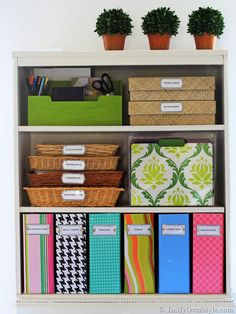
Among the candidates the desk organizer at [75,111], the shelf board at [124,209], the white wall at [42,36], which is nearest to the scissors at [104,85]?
the desk organizer at [75,111]

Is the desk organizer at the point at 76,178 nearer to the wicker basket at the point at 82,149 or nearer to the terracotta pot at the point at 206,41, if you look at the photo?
the wicker basket at the point at 82,149

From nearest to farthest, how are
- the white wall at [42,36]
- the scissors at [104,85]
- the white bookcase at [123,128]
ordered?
the white bookcase at [123,128], the scissors at [104,85], the white wall at [42,36]

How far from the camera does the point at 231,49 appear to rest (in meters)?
2.09

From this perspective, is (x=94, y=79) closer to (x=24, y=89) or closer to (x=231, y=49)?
(x=24, y=89)

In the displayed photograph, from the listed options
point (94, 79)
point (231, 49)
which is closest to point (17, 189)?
point (94, 79)

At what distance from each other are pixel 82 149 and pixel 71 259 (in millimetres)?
411

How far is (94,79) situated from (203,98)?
0.43m

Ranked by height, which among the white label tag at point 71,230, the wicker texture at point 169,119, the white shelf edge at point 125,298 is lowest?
the white shelf edge at point 125,298

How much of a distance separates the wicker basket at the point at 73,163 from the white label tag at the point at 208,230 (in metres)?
0.40

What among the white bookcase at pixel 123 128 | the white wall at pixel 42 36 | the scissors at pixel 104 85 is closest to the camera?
the white bookcase at pixel 123 128

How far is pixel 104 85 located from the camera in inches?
77.8

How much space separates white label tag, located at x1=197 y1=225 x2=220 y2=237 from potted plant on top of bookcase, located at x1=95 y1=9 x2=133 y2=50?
2.42 ft

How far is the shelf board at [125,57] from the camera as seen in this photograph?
1.84 m

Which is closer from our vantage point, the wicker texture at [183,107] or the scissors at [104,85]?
the wicker texture at [183,107]
